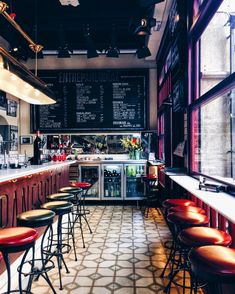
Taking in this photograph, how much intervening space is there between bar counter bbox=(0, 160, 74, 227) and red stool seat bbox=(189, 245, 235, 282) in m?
1.72

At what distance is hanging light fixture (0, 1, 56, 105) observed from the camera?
3019 millimetres

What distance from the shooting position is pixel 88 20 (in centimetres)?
548

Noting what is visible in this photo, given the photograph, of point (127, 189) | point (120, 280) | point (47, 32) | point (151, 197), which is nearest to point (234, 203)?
point (120, 280)

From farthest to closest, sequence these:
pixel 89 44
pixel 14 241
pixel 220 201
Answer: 1. pixel 89 44
2. pixel 220 201
3. pixel 14 241

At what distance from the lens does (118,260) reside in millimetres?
3420

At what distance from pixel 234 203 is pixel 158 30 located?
410cm

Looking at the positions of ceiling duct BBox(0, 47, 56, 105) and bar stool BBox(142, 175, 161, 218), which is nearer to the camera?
ceiling duct BBox(0, 47, 56, 105)

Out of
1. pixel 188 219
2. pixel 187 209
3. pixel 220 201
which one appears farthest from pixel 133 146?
pixel 220 201

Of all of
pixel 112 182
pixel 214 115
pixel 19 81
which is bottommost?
pixel 112 182

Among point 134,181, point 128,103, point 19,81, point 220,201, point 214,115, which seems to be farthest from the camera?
point 128,103

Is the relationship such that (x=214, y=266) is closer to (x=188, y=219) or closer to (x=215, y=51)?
(x=188, y=219)

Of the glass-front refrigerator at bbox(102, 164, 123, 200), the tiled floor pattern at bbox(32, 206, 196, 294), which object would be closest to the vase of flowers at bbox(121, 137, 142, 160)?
the glass-front refrigerator at bbox(102, 164, 123, 200)

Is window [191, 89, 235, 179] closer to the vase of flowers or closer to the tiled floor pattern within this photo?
the tiled floor pattern

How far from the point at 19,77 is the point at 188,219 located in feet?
8.14
